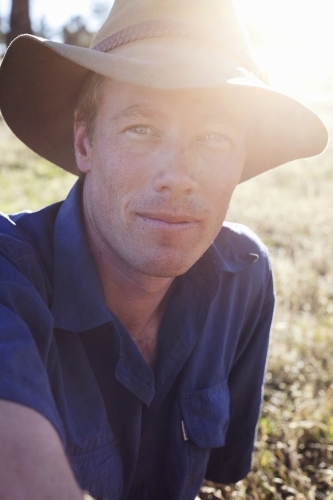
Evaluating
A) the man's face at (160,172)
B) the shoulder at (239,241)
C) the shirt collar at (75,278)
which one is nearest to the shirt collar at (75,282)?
the shirt collar at (75,278)

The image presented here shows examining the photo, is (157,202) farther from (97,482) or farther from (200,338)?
(97,482)

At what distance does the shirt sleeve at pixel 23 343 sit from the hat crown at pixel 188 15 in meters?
1.05

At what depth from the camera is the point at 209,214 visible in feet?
6.89

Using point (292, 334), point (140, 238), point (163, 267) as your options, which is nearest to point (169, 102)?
point (140, 238)

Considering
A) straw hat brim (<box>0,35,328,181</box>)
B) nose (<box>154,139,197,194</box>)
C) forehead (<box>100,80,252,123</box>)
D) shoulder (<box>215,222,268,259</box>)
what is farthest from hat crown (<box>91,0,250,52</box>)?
shoulder (<box>215,222,268,259</box>)

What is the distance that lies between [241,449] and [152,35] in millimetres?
2142

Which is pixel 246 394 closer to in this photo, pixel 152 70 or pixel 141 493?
pixel 141 493

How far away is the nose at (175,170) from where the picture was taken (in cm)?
189

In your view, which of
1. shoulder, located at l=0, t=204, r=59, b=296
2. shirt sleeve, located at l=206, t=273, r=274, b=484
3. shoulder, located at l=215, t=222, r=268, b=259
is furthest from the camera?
shirt sleeve, located at l=206, t=273, r=274, b=484

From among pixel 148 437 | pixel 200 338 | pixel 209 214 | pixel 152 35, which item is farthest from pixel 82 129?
pixel 148 437

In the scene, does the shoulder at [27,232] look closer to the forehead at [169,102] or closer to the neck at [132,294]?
the neck at [132,294]

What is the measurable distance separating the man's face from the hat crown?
244mm

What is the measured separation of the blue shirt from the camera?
154 centimetres

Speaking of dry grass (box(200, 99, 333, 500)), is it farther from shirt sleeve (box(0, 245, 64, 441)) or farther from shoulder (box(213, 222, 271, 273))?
shirt sleeve (box(0, 245, 64, 441))
